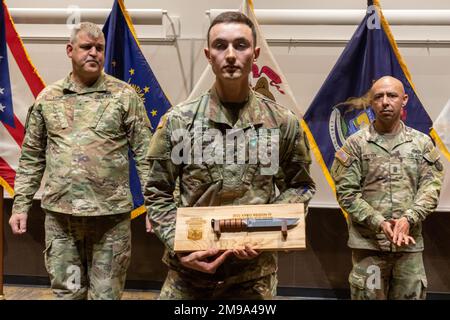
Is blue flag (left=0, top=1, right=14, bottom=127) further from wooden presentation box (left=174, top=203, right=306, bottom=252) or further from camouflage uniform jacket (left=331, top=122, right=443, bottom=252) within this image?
wooden presentation box (left=174, top=203, right=306, bottom=252)

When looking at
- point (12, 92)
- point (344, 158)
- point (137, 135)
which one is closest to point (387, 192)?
point (344, 158)

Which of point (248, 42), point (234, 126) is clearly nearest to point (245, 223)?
point (234, 126)

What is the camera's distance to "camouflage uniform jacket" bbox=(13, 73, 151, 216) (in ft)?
7.90

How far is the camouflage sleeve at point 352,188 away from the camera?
250 cm

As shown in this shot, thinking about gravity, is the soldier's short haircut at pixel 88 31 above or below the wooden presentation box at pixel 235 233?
above

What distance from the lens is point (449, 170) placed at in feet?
10.7

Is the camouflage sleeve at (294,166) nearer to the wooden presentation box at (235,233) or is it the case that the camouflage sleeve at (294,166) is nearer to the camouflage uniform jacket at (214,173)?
the camouflage uniform jacket at (214,173)

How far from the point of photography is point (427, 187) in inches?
98.8

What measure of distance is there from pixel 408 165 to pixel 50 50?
254cm

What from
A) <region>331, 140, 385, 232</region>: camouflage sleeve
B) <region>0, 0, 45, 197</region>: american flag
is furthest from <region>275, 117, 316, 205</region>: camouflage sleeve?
<region>0, 0, 45, 197</region>: american flag

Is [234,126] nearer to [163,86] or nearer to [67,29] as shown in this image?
[163,86]

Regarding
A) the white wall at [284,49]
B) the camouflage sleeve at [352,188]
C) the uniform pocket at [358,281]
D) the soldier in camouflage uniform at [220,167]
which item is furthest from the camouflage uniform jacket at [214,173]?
the white wall at [284,49]

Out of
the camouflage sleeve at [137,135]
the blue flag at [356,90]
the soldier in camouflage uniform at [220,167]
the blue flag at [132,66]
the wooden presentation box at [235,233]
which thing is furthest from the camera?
the blue flag at [132,66]

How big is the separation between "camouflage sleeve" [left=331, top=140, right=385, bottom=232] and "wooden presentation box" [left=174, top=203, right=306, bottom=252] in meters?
1.14
